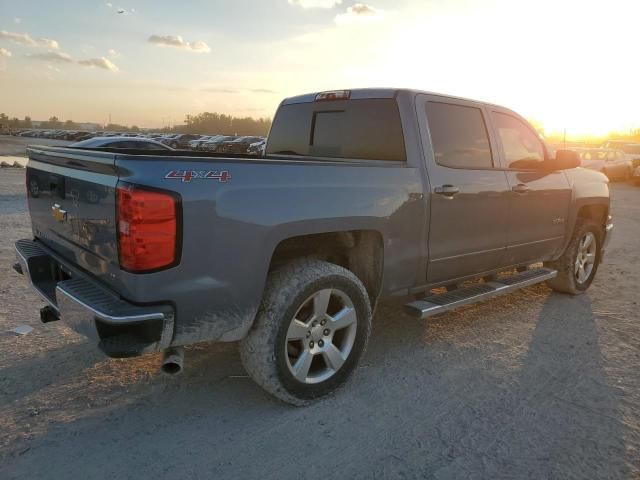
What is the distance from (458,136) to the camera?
4.18m

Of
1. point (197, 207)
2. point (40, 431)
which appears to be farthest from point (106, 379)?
point (197, 207)

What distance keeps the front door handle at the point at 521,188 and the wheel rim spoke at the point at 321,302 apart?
231 cm

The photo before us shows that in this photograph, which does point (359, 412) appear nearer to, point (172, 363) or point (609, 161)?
point (172, 363)

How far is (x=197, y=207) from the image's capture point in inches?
99.9

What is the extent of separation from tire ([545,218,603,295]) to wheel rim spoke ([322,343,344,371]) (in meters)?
3.46

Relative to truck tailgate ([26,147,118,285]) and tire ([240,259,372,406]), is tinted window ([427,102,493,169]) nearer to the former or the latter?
tire ([240,259,372,406])

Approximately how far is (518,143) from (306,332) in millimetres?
3013

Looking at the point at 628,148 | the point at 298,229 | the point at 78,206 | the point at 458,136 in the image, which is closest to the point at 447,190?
the point at 458,136

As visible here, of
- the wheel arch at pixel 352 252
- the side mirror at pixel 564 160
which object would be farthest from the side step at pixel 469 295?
the side mirror at pixel 564 160

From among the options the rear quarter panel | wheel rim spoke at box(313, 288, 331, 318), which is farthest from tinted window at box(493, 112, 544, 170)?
wheel rim spoke at box(313, 288, 331, 318)

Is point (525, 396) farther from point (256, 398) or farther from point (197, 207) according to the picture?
point (197, 207)

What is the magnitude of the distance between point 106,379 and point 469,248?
2.90m

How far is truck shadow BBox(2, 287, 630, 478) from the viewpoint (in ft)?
8.55

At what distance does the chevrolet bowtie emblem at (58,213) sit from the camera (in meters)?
3.03
